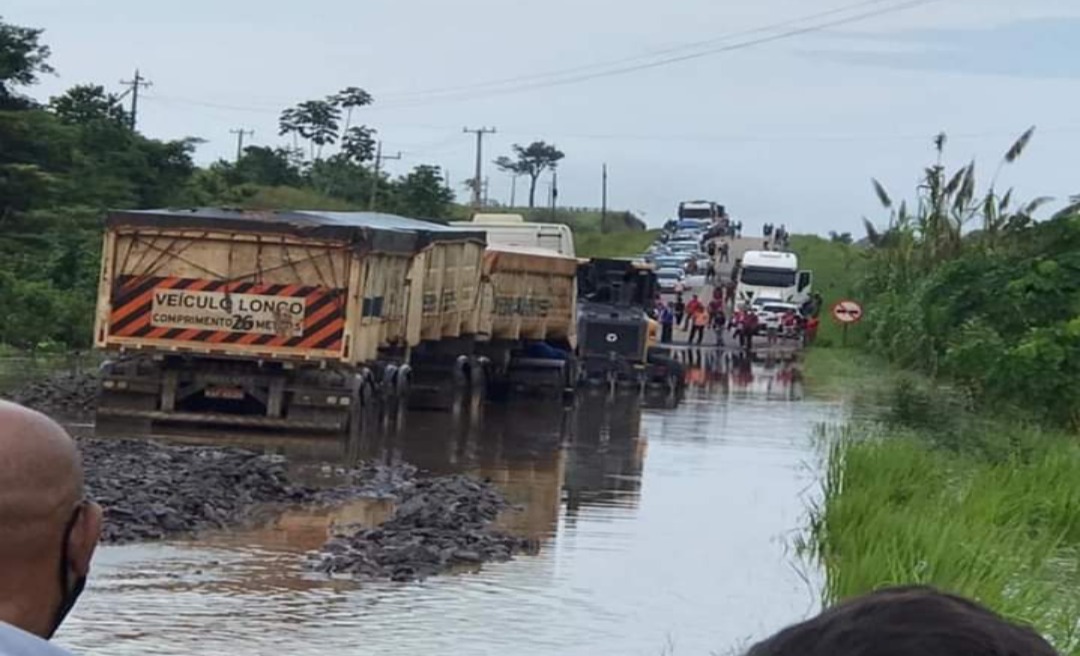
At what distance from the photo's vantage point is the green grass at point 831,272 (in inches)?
2594

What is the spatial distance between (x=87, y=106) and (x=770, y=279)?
22.4 meters

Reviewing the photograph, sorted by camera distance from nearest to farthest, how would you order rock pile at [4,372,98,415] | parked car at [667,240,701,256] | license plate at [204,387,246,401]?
license plate at [204,387,246,401], rock pile at [4,372,98,415], parked car at [667,240,701,256]

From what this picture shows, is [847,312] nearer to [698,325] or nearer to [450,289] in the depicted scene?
[698,325]

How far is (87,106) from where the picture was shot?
63375 mm

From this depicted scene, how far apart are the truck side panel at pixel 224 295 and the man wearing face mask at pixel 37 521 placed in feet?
67.4

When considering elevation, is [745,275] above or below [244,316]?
above

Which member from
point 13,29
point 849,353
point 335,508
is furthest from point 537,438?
point 849,353

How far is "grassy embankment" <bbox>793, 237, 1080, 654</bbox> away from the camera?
11.0m

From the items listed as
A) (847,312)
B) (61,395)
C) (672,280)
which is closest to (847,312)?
(847,312)

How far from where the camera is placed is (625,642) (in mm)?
12344

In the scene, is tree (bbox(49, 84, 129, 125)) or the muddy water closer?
the muddy water

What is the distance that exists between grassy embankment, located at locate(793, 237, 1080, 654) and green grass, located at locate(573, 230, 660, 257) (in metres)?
66.4

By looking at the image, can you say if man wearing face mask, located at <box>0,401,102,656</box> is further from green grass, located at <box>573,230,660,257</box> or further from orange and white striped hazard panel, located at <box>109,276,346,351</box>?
green grass, located at <box>573,230,660,257</box>

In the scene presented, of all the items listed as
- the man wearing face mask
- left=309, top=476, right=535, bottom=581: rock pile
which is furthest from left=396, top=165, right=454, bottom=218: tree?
the man wearing face mask
